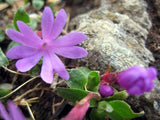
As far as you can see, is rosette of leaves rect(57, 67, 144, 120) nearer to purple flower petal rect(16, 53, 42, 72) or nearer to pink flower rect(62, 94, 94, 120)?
pink flower rect(62, 94, 94, 120)

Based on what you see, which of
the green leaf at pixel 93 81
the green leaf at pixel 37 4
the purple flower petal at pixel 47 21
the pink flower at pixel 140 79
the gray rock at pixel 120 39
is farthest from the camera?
the green leaf at pixel 37 4

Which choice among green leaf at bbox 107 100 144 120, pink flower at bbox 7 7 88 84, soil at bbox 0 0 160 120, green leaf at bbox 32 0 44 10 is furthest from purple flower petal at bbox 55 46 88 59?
green leaf at bbox 32 0 44 10

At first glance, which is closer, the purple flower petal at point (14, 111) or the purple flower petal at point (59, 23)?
the purple flower petal at point (14, 111)

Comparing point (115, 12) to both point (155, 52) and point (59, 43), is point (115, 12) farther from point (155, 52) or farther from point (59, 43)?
point (59, 43)

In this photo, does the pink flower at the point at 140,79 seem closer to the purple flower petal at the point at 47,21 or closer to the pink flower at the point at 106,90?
the pink flower at the point at 106,90

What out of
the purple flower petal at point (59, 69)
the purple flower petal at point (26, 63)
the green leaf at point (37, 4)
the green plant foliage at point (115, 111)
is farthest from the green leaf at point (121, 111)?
the green leaf at point (37, 4)

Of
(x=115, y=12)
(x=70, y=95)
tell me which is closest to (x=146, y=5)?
(x=115, y=12)

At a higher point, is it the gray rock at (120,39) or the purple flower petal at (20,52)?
the purple flower petal at (20,52)
